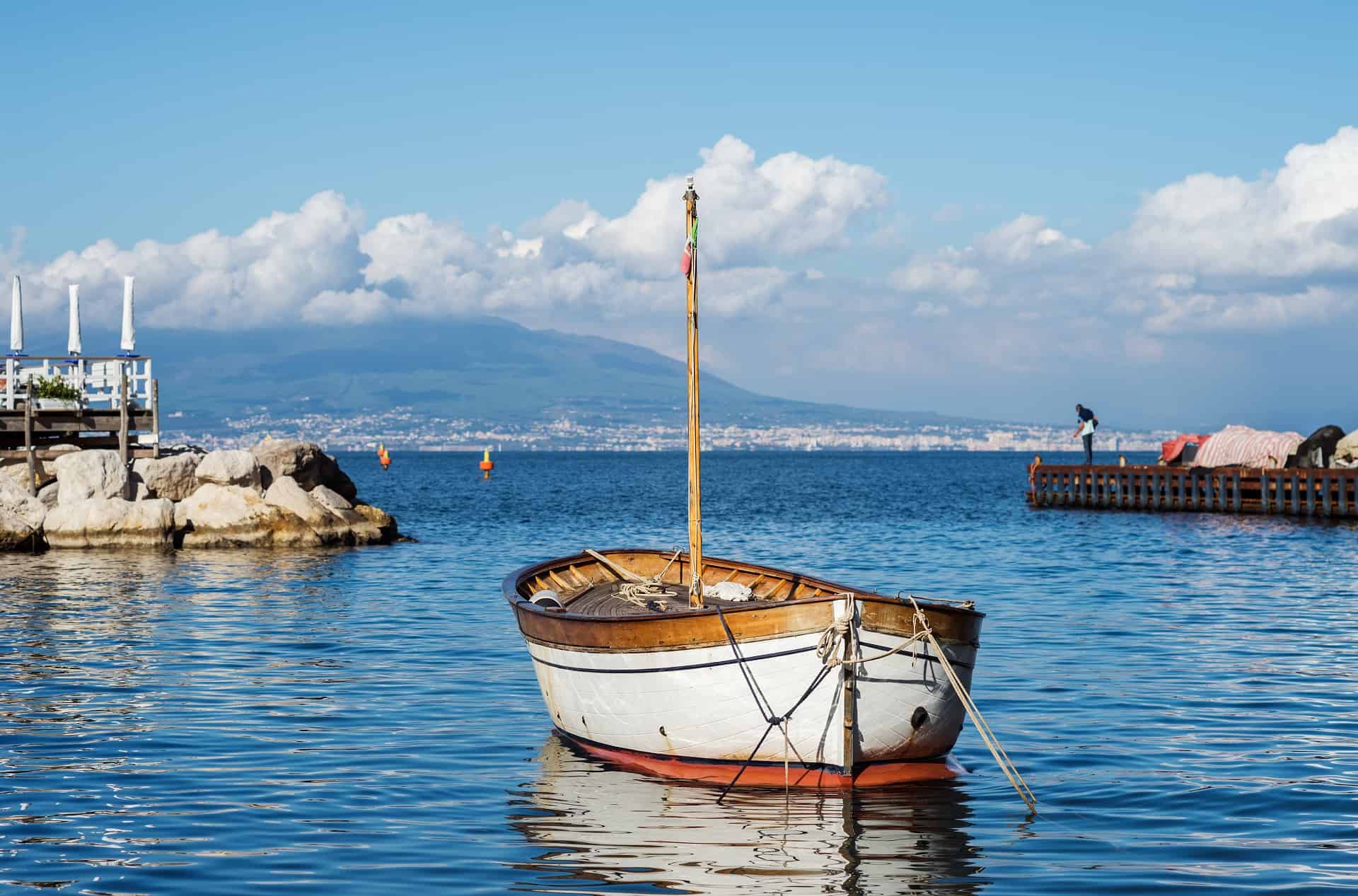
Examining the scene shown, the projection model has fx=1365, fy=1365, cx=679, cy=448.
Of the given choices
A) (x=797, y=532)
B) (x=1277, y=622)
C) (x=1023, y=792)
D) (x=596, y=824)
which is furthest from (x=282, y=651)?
(x=797, y=532)

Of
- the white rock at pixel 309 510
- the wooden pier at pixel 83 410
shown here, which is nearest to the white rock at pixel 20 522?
the wooden pier at pixel 83 410

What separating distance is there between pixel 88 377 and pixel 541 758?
33.3m

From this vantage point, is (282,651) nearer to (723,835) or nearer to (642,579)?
(642,579)

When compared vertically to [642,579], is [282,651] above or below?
below

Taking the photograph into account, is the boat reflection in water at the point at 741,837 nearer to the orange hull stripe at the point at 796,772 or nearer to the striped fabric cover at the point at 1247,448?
the orange hull stripe at the point at 796,772

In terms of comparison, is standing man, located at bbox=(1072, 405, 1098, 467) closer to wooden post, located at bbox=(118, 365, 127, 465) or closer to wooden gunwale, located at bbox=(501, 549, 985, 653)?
wooden post, located at bbox=(118, 365, 127, 465)

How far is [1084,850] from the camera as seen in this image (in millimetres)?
11070

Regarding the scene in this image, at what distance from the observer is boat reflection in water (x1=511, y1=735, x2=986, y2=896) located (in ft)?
33.9

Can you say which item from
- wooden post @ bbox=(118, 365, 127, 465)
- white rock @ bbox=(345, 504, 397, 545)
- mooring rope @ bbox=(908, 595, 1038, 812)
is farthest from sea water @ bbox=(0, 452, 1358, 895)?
white rock @ bbox=(345, 504, 397, 545)

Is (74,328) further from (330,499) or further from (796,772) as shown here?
(796,772)

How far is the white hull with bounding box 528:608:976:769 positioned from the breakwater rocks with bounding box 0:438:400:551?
89.7 ft

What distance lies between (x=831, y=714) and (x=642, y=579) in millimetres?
6259

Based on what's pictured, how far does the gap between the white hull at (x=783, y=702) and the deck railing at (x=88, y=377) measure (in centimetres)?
3159

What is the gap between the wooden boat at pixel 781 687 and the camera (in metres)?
12.2
